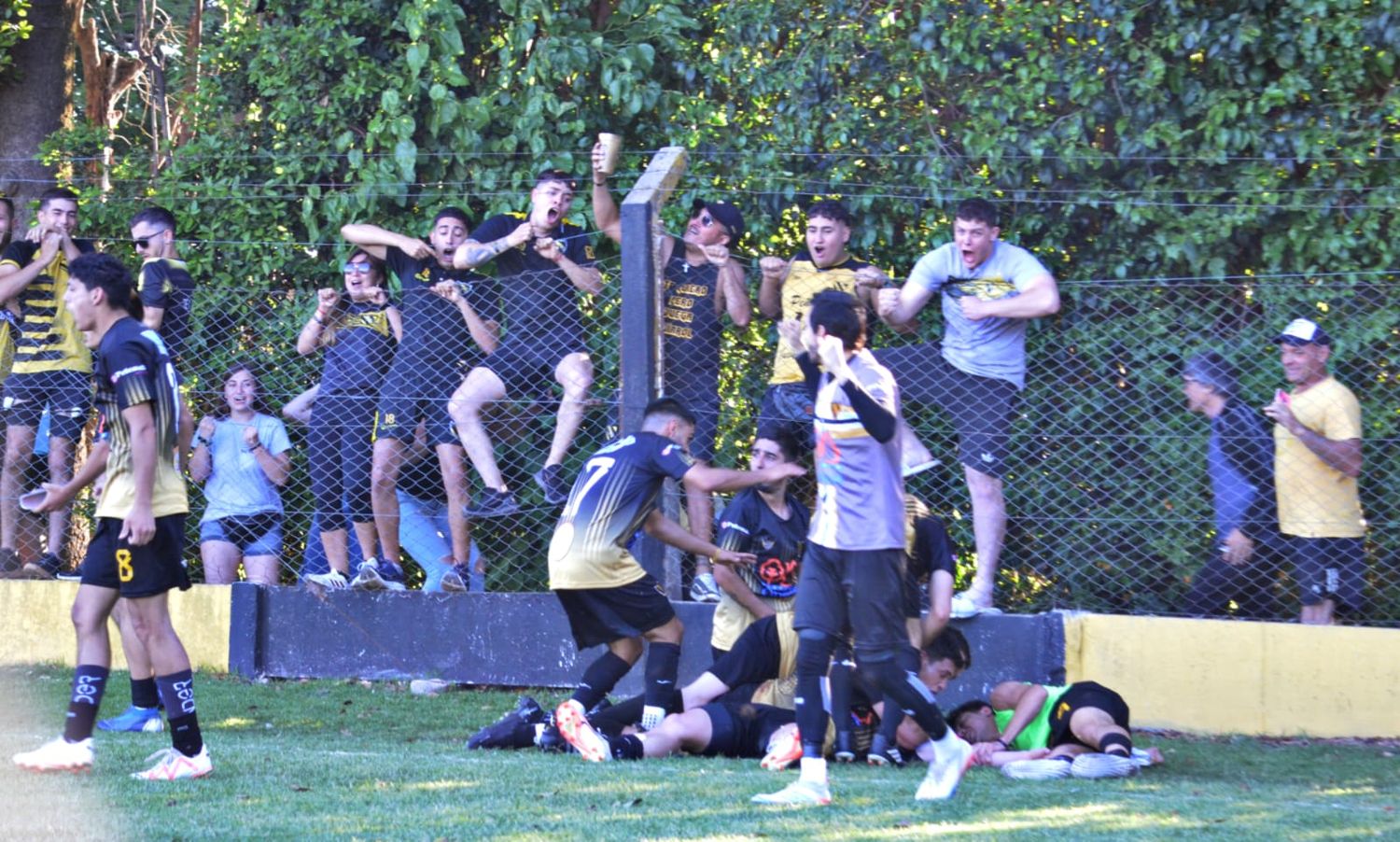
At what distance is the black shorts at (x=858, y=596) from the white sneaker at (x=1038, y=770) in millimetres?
890

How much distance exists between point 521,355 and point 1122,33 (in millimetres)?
3810

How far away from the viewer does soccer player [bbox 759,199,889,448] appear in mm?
8406

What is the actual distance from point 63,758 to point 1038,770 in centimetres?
376

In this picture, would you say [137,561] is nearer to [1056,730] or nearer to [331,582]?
[331,582]

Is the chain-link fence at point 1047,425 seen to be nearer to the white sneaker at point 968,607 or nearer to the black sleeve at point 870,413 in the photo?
the white sneaker at point 968,607

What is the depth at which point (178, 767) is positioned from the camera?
6.10 meters

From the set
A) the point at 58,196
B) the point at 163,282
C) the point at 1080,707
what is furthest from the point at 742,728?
the point at 58,196

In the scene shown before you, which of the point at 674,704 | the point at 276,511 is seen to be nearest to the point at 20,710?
the point at 276,511

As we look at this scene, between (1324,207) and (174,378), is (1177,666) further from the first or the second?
(174,378)

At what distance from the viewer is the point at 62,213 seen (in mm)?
9602

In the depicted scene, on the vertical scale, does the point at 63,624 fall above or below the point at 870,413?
below

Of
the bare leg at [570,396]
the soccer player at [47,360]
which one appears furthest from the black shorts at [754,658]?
the soccer player at [47,360]

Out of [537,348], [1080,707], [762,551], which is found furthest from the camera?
[537,348]

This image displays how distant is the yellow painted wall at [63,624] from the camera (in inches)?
372
